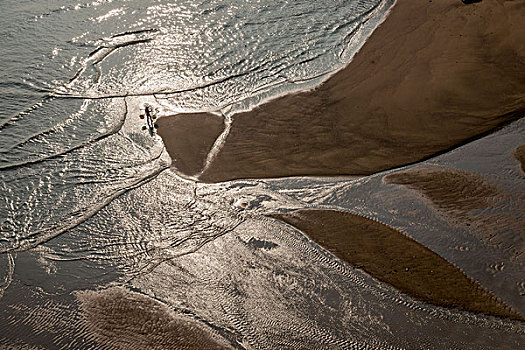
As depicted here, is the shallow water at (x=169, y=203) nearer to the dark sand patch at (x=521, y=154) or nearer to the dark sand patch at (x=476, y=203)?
the dark sand patch at (x=476, y=203)

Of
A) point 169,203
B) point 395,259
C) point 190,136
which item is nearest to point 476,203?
point 395,259

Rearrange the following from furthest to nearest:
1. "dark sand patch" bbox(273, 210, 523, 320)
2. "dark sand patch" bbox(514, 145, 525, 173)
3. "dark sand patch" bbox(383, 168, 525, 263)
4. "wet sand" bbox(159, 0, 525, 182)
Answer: "wet sand" bbox(159, 0, 525, 182) < "dark sand patch" bbox(514, 145, 525, 173) < "dark sand patch" bbox(383, 168, 525, 263) < "dark sand patch" bbox(273, 210, 523, 320)

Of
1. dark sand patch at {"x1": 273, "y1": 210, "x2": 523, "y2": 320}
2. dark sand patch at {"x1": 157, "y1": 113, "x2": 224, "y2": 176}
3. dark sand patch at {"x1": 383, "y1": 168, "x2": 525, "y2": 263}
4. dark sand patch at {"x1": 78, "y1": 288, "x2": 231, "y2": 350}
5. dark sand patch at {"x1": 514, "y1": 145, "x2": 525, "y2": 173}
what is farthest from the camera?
dark sand patch at {"x1": 157, "y1": 113, "x2": 224, "y2": 176}

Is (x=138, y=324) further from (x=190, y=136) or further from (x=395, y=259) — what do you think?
(x=190, y=136)

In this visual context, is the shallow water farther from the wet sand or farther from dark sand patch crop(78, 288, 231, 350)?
the wet sand

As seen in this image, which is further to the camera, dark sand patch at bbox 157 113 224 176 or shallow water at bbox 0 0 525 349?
dark sand patch at bbox 157 113 224 176

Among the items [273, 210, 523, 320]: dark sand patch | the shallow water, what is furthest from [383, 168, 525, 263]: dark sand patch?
[273, 210, 523, 320]: dark sand patch

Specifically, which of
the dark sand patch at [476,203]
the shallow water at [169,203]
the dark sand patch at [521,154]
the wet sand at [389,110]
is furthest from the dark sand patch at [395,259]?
the dark sand patch at [521,154]
